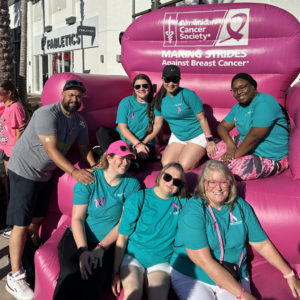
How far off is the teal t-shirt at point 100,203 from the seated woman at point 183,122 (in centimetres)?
84

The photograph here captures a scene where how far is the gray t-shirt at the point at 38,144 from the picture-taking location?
2.33 m

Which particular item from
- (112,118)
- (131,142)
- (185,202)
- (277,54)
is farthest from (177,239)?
(277,54)

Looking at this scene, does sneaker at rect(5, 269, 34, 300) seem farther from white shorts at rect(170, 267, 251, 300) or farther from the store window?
the store window

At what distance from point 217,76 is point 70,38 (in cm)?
1066

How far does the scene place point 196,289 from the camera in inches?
73.0

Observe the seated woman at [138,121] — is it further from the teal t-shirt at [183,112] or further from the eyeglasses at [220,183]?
the eyeglasses at [220,183]

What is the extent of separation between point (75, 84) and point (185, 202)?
133 cm

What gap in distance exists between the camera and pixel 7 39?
5844mm

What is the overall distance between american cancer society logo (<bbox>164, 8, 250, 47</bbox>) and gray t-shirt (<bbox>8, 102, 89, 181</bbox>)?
6.71ft

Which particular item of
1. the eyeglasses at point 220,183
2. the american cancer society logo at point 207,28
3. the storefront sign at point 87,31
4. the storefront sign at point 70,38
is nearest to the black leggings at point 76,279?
the eyeglasses at point 220,183

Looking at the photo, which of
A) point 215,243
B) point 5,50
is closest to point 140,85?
point 215,243

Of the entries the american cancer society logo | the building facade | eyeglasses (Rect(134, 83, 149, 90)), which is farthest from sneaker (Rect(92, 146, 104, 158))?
the building facade

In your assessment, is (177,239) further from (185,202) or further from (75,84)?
(75,84)

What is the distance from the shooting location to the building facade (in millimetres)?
10258
